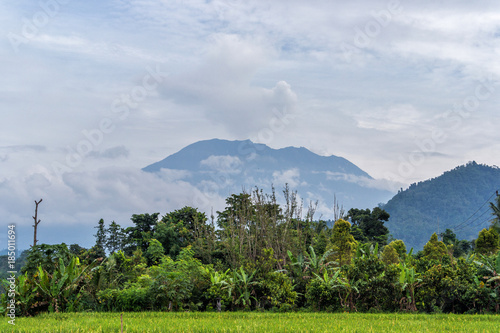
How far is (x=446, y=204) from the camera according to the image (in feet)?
564

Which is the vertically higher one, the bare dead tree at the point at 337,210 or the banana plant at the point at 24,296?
the bare dead tree at the point at 337,210

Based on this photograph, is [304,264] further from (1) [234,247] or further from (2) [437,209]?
(2) [437,209]

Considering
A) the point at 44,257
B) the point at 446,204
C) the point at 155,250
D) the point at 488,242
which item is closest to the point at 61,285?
the point at 44,257

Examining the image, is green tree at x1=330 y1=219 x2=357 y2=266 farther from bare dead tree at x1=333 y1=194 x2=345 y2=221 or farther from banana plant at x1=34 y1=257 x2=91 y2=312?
banana plant at x1=34 y1=257 x2=91 y2=312

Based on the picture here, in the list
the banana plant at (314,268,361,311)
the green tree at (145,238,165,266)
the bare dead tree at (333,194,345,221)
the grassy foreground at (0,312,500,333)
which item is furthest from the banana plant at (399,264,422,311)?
the green tree at (145,238,165,266)

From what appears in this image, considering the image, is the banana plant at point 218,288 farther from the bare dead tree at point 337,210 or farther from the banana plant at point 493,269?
the bare dead tree at point 337,210

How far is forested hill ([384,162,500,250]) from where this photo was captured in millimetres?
145750

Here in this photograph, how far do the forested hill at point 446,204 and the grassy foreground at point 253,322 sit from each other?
439 feet

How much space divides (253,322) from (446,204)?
7058 inches

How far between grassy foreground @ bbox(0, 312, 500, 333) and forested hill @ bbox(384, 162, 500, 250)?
13378cm

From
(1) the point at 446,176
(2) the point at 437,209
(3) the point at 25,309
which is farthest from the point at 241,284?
(1) the point at 446,176

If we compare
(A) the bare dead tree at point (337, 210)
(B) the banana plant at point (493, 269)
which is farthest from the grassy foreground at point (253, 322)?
(A) the bare dead tree at point (337, 210)

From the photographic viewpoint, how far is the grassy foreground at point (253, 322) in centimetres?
856

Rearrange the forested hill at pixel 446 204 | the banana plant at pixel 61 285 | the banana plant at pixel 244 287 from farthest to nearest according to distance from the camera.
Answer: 1. the forested hill at pixel 446 204
2. the banana plant at pixel 244 287
3. the banana plant at pixel 61 285
